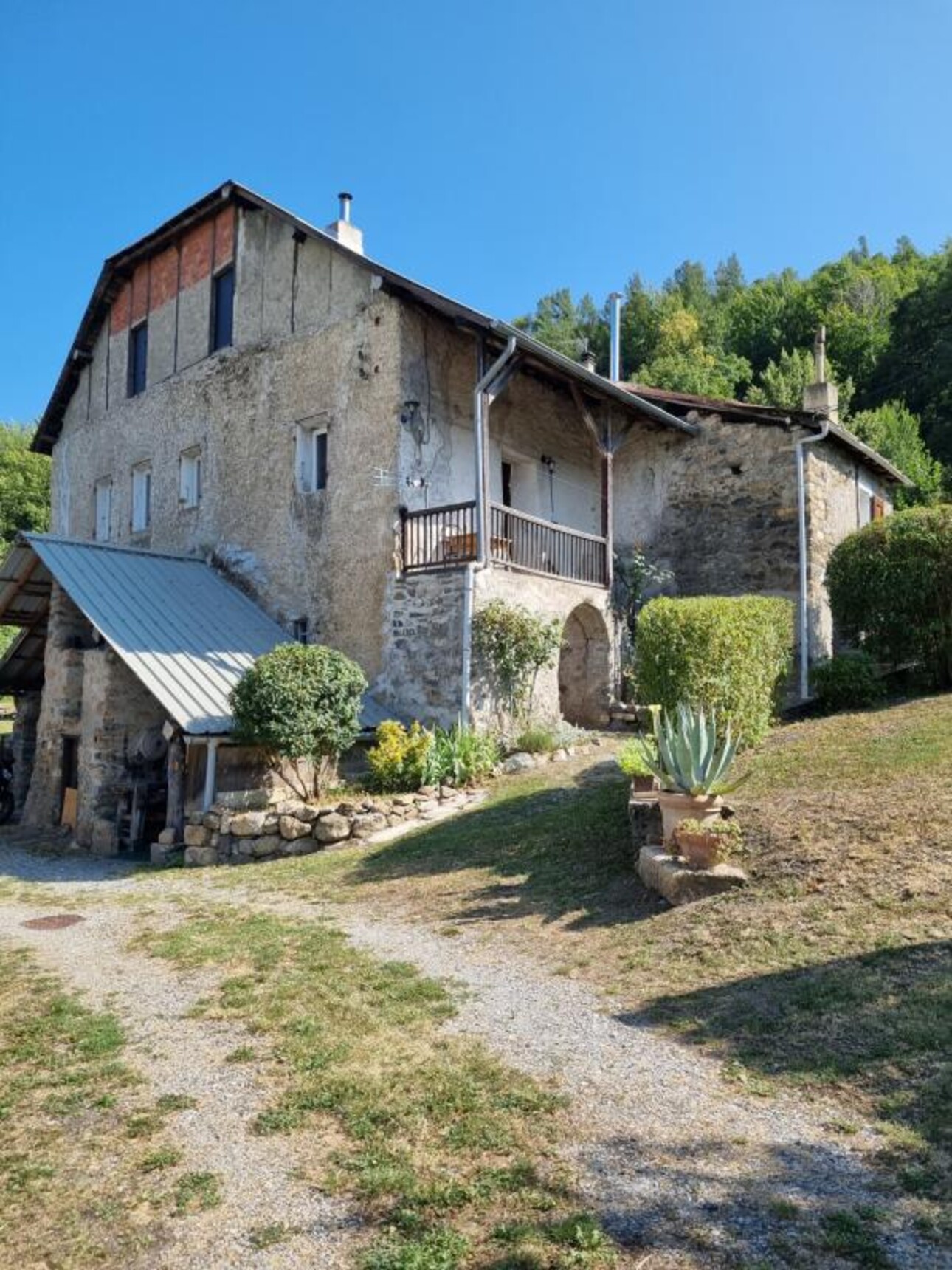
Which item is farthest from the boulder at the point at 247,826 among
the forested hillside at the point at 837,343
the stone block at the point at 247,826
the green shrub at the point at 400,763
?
the forested hillside at the point at 837,343

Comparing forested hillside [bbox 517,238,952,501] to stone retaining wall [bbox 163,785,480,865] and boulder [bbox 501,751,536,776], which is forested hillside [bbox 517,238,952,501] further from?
stone retaining wall [bbox 163,785,480,865]

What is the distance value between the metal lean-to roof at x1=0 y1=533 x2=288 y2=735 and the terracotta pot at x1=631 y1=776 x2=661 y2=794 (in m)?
5.64

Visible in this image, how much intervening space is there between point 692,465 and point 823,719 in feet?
23.7

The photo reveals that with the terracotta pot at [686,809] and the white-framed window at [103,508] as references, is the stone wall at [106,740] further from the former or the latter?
the white-framed window at [103,508]

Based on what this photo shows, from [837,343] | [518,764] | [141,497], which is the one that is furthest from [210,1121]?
[837,343]

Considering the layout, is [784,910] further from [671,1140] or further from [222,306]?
[222,306]

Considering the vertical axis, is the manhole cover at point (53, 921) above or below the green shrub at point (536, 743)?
below

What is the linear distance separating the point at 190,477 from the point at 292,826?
10258mm

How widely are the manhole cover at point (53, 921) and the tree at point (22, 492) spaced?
3687cm

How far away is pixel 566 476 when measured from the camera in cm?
1817

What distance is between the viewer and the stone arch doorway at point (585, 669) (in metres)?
15.6

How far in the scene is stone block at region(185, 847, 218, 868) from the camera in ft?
35.3

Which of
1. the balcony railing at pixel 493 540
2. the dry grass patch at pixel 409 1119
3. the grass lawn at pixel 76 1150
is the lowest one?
the grass lawn at pixel 76 1150

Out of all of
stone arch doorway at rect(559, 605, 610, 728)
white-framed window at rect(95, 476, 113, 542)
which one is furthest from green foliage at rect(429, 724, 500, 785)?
white-framed window at rect(95, 476, 113, 542)
